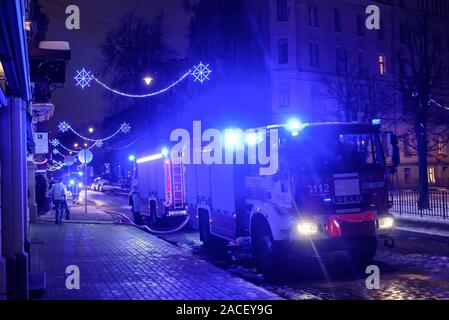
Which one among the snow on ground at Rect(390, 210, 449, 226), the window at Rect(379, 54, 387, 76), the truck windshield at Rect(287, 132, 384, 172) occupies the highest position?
the window at Rect(379, 54, 387, 76)

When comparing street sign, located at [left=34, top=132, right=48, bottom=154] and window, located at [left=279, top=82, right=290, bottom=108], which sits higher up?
window, located at [left=279, top=82, right=290, bottom=108]

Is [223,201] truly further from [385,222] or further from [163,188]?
[163,188]

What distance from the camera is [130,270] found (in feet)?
35.7

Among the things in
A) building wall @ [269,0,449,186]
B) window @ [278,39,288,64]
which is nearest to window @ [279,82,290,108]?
building wall @ [269,0,449,186]

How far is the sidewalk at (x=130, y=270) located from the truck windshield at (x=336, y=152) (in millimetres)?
2581

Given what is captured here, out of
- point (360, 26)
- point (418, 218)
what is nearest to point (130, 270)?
point (418, 218)

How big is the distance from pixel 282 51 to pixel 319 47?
318cm

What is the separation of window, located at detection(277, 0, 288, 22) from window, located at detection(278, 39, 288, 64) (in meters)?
1.62

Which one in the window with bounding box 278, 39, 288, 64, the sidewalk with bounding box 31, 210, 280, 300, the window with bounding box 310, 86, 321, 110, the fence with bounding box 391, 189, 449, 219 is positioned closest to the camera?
the sidewalk with bounding box 31, 210, 280, 300

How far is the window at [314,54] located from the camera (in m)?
42.5

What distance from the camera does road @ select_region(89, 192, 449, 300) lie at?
29.4 feet

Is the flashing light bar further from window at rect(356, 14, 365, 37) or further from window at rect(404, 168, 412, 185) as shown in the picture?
window at rect(404, 168, 412, 185)

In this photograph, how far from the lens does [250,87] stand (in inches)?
1650

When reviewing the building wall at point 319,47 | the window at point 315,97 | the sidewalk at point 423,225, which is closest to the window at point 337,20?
the building wall at point 319,47
